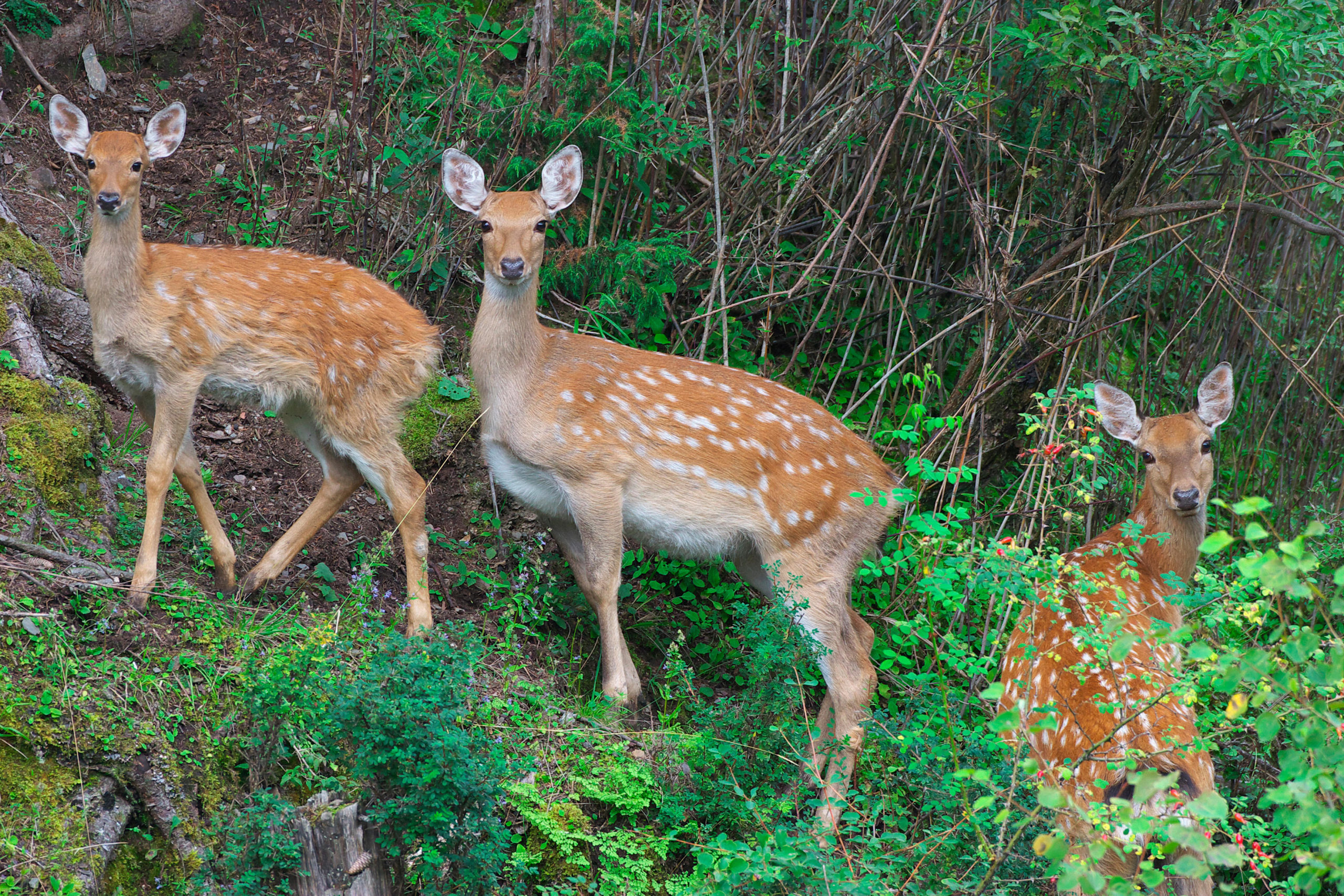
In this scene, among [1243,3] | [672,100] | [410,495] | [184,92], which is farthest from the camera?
[184,92]

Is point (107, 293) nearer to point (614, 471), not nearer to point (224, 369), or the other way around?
point (224, 369)

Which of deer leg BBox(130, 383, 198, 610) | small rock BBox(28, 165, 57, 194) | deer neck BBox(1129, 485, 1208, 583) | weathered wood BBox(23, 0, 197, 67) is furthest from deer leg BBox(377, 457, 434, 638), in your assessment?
weathered wood BBox(23, 0, 197, 67)

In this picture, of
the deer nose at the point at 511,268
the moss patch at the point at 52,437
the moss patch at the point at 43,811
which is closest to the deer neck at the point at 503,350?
the deer nose at the point at 511,268

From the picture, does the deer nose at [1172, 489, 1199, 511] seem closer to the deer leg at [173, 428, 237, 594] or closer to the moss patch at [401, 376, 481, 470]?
the moss patch at [401, 376, 481, 470]

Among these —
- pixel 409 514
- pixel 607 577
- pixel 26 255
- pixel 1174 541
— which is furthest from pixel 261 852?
pixel 1174 541

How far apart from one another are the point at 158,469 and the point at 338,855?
2072 millimetres

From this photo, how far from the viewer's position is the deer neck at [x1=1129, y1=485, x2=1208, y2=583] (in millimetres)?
6391

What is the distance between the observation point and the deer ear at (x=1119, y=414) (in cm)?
648

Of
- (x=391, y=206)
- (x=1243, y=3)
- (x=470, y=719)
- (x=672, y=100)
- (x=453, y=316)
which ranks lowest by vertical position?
(x=470, y=719)

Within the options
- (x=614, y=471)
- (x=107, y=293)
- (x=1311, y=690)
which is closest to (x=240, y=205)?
(x=107, y=293)

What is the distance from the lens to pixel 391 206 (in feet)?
26.2

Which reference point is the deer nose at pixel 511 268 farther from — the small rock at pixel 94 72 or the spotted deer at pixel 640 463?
the small rock at pixel 94 72

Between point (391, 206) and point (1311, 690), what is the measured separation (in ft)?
19.9

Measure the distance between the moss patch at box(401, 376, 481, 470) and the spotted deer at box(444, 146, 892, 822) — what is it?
3.41ft
